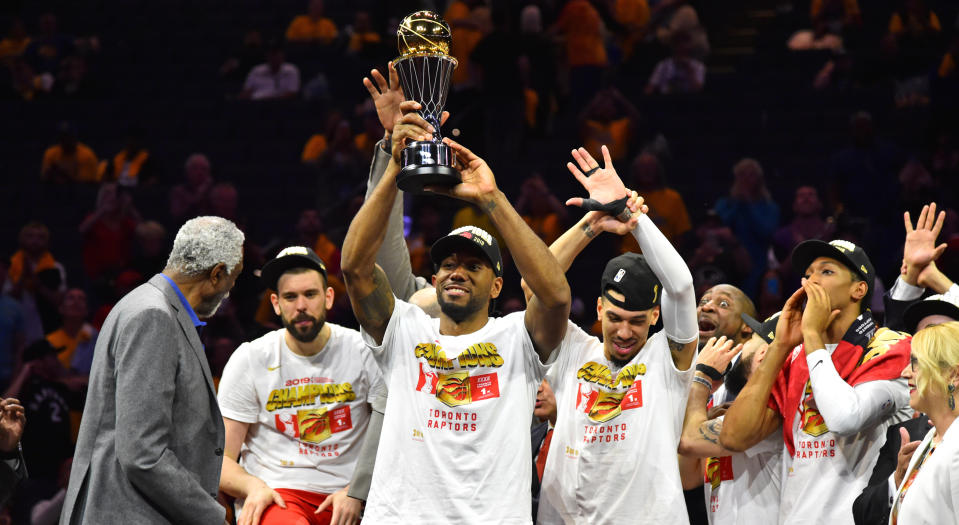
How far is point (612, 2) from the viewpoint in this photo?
472 inches

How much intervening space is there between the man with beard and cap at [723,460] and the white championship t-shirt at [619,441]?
114mm

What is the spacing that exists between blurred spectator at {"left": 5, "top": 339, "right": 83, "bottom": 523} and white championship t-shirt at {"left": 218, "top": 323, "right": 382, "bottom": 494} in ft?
10.7

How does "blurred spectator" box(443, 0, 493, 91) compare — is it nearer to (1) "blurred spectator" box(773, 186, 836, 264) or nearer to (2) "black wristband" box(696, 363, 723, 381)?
(1) "blurred spectator" box(773, 186, 836, 264)

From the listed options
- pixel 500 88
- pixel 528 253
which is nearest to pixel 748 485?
pixel 528 253

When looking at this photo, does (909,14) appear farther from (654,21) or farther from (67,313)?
(67,313)

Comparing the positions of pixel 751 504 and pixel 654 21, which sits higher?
pixel 654 21

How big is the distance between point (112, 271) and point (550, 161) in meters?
4.30

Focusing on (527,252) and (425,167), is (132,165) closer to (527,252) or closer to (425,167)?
(425,167)

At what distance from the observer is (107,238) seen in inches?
405

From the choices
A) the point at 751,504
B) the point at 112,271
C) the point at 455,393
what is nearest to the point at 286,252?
the point at 455,393

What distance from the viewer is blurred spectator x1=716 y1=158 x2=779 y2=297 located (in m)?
9.23

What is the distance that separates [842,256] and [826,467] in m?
0.85

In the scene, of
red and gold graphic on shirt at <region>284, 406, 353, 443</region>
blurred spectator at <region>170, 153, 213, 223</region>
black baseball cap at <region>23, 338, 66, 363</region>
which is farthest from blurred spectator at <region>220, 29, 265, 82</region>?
red and gold graphic on shirt at <region>284, 406, 353, 443</region>

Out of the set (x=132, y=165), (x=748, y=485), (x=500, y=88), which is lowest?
(x=748, y=485)
